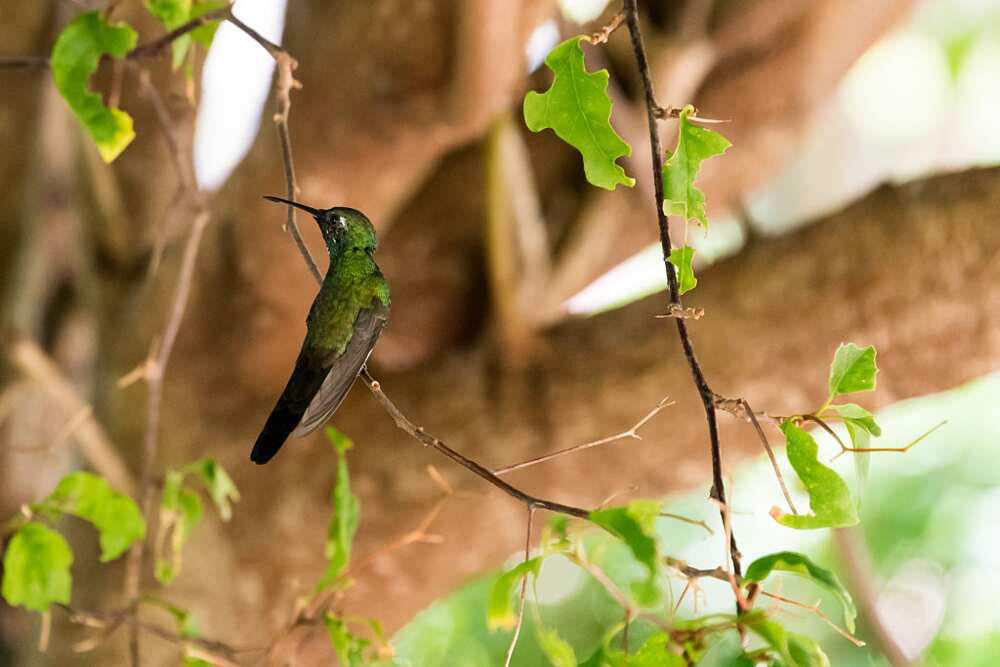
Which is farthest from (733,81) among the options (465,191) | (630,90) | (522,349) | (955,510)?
(955,510)

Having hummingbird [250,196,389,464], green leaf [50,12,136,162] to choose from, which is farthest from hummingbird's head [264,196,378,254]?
green leaf [50,12,136,162]

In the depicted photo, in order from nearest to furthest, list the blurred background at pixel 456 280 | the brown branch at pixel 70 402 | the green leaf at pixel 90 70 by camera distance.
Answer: the green leaf at pixel 90 70
the brown branch at pixel 70 402
the blurred background at pixel 456 280

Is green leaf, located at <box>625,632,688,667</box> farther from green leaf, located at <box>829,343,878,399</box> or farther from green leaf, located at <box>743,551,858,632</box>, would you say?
green leaf, located at <box>829,343,878,399</box>

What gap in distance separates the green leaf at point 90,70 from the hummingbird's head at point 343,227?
36cm

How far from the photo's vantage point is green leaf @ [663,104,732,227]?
0.50 metres

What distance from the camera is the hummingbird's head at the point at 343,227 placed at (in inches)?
17.8

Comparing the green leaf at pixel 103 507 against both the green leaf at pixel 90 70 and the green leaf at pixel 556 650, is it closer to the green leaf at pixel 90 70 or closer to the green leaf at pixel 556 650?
the green leaf at pixel 90 70

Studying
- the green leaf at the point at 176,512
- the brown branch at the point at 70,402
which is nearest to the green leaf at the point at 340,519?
the green leaf at the point at 176,512

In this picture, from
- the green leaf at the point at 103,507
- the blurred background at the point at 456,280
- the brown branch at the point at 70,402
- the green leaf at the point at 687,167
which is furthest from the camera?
the blurred background at the point at 456,280

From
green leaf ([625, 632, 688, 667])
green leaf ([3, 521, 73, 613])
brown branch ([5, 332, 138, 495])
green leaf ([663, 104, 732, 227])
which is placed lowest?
green leaf ([625, 632, 688, 667])

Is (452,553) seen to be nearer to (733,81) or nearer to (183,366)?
(183,366)

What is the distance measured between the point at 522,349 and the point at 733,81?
733 mm

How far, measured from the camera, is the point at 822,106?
2.35m

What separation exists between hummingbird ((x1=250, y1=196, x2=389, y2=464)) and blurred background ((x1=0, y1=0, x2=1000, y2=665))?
112cm
